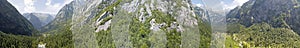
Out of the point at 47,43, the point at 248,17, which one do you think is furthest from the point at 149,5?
the point at 248,17

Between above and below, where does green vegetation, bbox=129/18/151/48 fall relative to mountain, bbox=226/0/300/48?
above

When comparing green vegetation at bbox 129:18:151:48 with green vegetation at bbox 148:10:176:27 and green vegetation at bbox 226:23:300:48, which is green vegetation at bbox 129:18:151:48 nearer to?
green vegetation at bbox 148:10:176:27

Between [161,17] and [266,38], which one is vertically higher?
[161,17]

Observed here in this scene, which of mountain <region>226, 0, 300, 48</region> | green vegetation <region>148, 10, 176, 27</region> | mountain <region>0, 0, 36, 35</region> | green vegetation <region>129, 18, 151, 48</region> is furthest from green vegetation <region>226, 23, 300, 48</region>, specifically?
mountain <region>0, 0, 36, 35</region>

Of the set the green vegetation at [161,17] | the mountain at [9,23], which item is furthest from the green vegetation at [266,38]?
the mountain at [9,23]

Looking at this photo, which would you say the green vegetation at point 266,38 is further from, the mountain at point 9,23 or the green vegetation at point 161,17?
the mountain at point 9,23

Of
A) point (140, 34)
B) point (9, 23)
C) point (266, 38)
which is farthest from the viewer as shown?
point (9, 23)

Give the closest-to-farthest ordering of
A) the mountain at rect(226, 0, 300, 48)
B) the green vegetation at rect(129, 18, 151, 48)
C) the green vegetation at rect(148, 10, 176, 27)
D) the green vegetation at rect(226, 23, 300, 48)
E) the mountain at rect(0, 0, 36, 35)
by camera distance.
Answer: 1. the green vegetation at rect(129, 18, 151, 48)
2. the green vegetation at rect(148, 10, 176, 27)
3. the green vegetation at rect(226, 23, 300, 48)
4. the mountain at rect(226, 0, 300, 48)
5. the mountain at rect(0, 0, 36, 35)

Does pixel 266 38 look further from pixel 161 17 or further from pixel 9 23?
pixel 9 23

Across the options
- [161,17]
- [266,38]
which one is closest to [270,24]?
[266,38]
